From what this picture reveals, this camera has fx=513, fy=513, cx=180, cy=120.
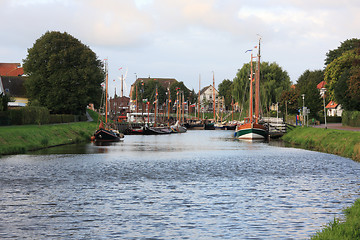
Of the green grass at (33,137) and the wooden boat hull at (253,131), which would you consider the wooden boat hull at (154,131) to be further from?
the green grass at (33,137)

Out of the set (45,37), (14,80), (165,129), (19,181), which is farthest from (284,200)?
(14,80)

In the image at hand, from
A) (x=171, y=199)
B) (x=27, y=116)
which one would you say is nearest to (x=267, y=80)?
(x=27, y=116)

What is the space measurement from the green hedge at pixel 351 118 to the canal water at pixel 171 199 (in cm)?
4446

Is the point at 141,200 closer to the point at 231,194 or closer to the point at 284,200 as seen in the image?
the point at 231,194

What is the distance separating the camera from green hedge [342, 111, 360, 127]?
3177 inches

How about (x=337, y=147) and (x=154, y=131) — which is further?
(x=154, y=131)

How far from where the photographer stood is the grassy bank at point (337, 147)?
1403 cm

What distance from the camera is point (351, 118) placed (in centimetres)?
8344

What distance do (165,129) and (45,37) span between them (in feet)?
111

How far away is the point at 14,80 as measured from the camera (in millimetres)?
127312

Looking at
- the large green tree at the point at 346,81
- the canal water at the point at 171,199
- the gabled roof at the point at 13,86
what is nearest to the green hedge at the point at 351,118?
the large green tree at the point at 346,81

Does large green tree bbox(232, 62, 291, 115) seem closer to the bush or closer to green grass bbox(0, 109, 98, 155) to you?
green grass bbox(0, 109, 98, 155)

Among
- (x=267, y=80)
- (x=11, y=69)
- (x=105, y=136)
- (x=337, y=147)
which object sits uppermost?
(x=11, y=69)

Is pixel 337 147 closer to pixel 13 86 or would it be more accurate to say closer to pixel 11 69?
pixel 13 86
